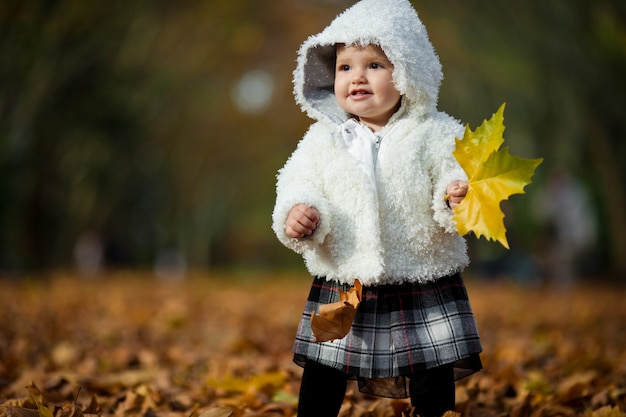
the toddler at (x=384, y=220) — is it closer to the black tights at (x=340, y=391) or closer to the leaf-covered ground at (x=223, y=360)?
the black tights at (x=340, y=391)

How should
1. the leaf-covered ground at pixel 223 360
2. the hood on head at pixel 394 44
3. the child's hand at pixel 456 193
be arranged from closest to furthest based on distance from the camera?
the child's hand at pixel 456 193 → the hood on head at pixel 394 44 → the leaf-covered ground at pixel 223 360

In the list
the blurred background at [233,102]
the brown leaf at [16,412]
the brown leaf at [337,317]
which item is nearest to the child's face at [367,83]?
the brown leaf at [337,317]

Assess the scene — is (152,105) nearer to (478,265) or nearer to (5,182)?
(5,182)

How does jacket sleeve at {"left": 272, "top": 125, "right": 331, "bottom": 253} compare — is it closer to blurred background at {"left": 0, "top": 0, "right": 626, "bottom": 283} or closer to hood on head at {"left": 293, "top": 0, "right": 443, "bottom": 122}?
hood on head at {"left": 293, "top": 0, "right": 443, "bottom": 122}

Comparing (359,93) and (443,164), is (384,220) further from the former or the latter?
(359,93)

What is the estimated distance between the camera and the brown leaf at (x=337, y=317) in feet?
8.31

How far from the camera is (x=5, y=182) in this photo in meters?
12.5

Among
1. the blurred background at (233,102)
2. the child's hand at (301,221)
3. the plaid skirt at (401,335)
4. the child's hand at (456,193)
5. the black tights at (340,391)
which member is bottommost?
the black tights at (340,391)

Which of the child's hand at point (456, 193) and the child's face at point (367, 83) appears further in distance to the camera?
the child's face at point (367, 83)

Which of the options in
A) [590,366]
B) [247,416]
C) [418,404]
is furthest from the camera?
[590,366]

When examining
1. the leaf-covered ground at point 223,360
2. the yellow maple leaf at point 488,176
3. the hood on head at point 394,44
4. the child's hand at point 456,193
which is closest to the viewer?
the yellow maple leaf at point 488,176

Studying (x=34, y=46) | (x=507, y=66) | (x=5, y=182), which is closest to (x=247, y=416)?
Answer: (x=5, y=182)

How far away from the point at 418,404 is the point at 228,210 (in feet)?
129

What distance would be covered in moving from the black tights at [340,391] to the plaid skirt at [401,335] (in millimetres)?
42
